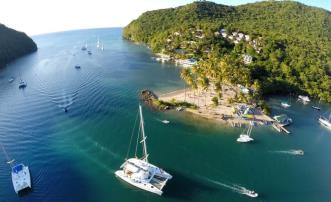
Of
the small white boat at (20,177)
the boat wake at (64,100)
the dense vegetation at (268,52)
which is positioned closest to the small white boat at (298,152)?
the dense vegetation at (268,52)

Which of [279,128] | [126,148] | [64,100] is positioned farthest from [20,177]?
[279,128]

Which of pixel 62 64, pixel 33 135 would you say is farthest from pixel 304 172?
pixel 62 64

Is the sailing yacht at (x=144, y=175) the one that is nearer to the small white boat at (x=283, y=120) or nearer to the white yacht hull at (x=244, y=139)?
the white yacht hull at (x=244, y=139)

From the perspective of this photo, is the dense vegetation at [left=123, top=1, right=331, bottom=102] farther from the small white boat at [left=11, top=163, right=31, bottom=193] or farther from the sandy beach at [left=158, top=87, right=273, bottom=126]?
the small white boat at [left=11, top=163, right=31, bottom=193]

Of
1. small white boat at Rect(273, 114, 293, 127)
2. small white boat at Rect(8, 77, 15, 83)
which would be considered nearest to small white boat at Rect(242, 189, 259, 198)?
small white boat at Rect(273, 114, 293, 127)

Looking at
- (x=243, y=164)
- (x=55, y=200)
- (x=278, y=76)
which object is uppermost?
(x=278, y=76)

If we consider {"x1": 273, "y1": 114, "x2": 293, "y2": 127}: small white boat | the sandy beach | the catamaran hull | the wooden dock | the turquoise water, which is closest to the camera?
the catamaran hull

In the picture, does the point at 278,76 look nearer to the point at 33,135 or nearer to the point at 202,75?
the point at 202,75

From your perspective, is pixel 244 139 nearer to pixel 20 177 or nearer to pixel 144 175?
pixel 144 175
